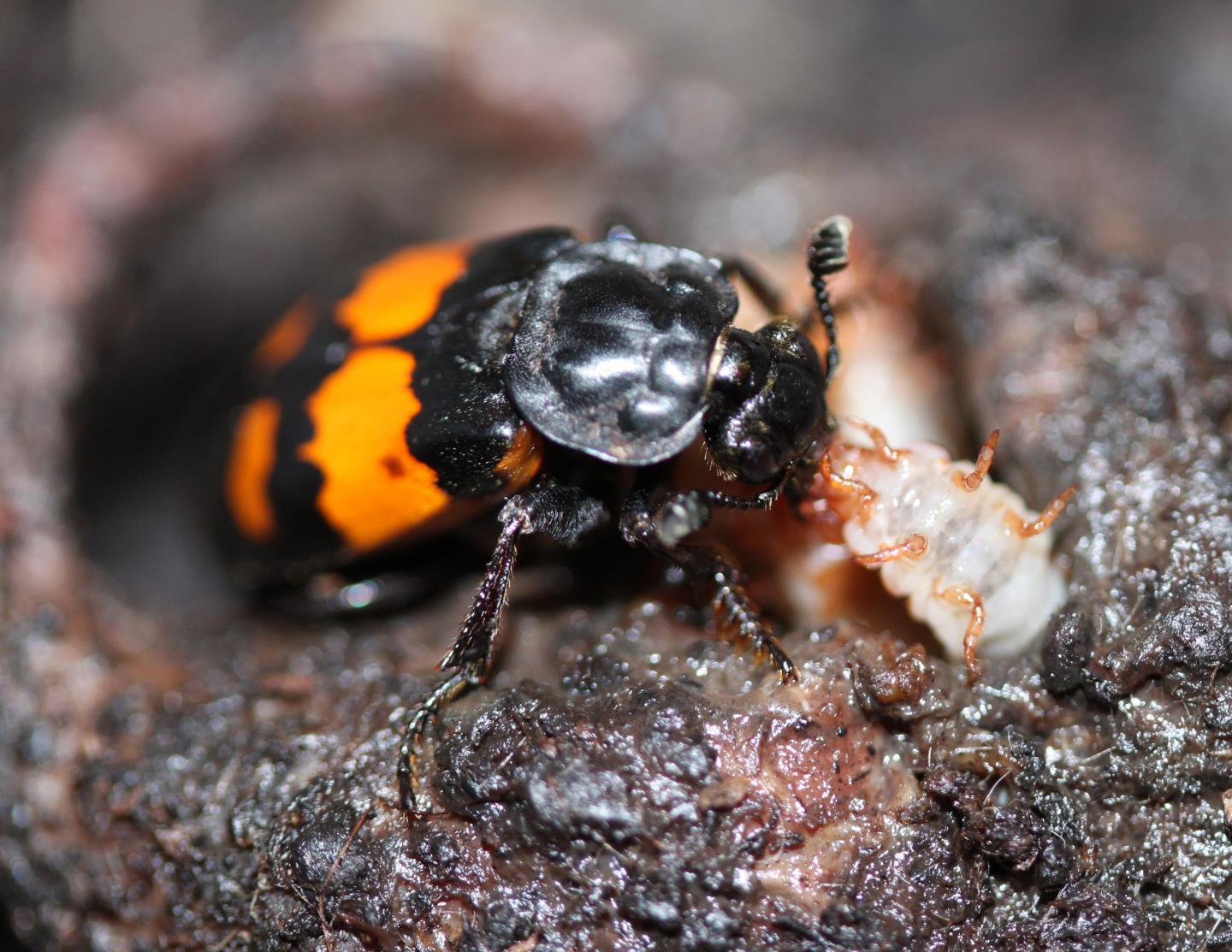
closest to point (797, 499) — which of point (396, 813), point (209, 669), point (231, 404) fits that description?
point (396, 813)

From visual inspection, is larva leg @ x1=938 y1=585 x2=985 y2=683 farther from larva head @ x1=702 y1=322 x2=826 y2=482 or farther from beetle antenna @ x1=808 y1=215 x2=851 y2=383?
beetle antenna @ x1=808 y1=215 x2=851 y2=383

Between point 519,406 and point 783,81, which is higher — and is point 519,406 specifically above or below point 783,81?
above

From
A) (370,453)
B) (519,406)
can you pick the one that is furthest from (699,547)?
(370,453)

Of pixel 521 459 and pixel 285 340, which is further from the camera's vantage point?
pixel 285 340

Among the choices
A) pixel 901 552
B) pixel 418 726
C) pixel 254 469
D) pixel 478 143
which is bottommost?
pixel 254 469

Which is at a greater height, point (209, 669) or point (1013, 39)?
point (1013, 39)

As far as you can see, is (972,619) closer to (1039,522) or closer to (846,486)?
(1039,522)

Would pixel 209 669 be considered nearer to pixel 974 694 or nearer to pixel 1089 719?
pixel 974 694
